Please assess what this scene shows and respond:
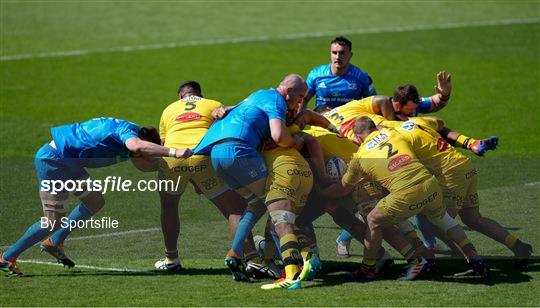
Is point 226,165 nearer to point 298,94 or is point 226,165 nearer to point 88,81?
point 298,94

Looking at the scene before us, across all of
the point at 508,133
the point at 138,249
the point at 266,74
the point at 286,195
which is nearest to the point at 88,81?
the point at 266,74

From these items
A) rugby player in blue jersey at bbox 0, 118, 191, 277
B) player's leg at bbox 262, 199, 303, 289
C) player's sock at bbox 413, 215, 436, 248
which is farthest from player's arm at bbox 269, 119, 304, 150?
player's sock at bbox 413, 215, 436, 248

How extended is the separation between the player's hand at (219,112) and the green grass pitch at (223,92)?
170cm

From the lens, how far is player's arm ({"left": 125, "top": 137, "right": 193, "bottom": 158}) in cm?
1110

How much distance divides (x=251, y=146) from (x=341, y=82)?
13.9 ft

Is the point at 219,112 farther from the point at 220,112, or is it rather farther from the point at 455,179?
the point at 455,179

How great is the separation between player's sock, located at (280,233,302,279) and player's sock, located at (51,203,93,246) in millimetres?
2408

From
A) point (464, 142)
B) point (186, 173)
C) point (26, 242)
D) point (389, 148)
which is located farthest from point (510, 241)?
point (26, 242)

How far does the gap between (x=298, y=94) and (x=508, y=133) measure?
1015cm

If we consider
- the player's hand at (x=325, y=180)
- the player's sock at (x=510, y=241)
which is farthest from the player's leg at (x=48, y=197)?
the player's sock at (x=510, y=241)

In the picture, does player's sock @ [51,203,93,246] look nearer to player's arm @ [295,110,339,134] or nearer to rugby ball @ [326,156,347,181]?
player's arm @ [295,110,339,134]

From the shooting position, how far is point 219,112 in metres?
12.1

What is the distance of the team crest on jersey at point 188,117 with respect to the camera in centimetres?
1240

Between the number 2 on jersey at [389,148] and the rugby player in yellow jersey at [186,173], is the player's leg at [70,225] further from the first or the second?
the number 2 on jersey at [389,148]
